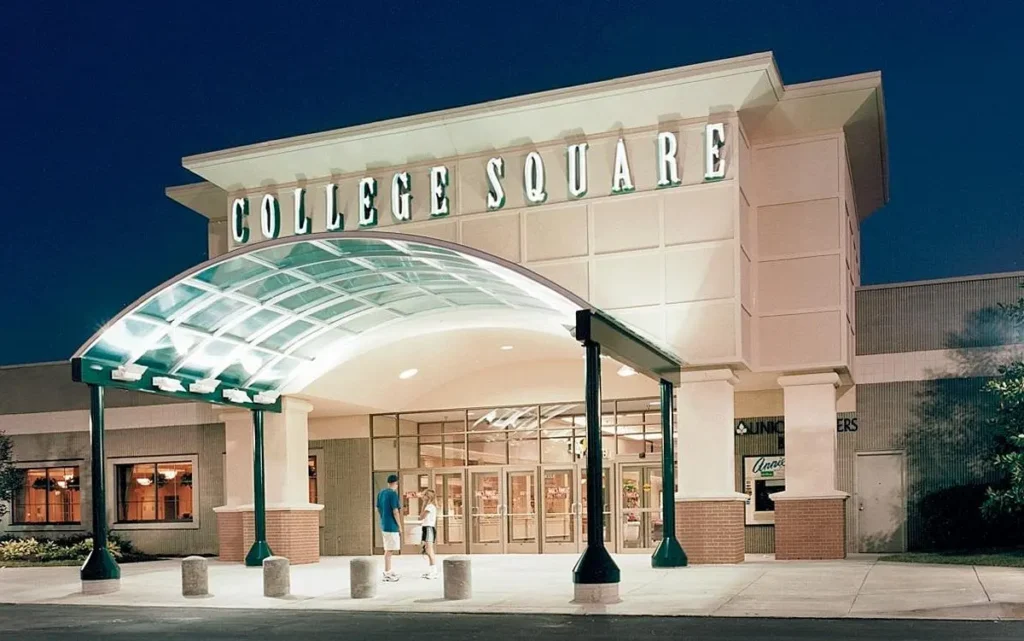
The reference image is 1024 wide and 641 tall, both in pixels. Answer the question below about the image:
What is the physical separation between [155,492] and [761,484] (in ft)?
54.9

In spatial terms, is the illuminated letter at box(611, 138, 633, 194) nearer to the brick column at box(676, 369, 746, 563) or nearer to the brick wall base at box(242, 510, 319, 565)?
the brick column at box(676, 369, 746, 563)

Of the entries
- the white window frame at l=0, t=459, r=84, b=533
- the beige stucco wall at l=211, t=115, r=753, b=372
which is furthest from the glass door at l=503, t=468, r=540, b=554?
the white window frame at l=0, t=459, r=84, b=533

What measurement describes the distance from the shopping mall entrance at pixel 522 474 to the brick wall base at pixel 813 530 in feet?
12.5

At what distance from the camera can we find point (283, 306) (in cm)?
2209

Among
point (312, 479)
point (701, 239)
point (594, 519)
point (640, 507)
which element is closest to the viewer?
point (594, 519)

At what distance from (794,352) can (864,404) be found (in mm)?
3284

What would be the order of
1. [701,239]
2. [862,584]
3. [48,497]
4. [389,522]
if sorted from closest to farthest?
[862,584] < [389,522] < [701,239] < [48,497]

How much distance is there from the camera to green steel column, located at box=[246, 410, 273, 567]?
2455 centimetres

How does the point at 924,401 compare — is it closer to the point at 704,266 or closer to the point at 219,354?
the point at 704,266

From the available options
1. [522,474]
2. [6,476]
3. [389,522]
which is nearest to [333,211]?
[522,474]

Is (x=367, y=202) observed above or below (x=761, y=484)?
above

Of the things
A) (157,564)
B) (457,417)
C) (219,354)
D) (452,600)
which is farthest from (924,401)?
(157,564)

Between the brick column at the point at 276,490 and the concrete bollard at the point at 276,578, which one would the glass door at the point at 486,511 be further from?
the concrete bollard at the point at 276,578

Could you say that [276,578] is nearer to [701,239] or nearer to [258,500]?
[258,500]
